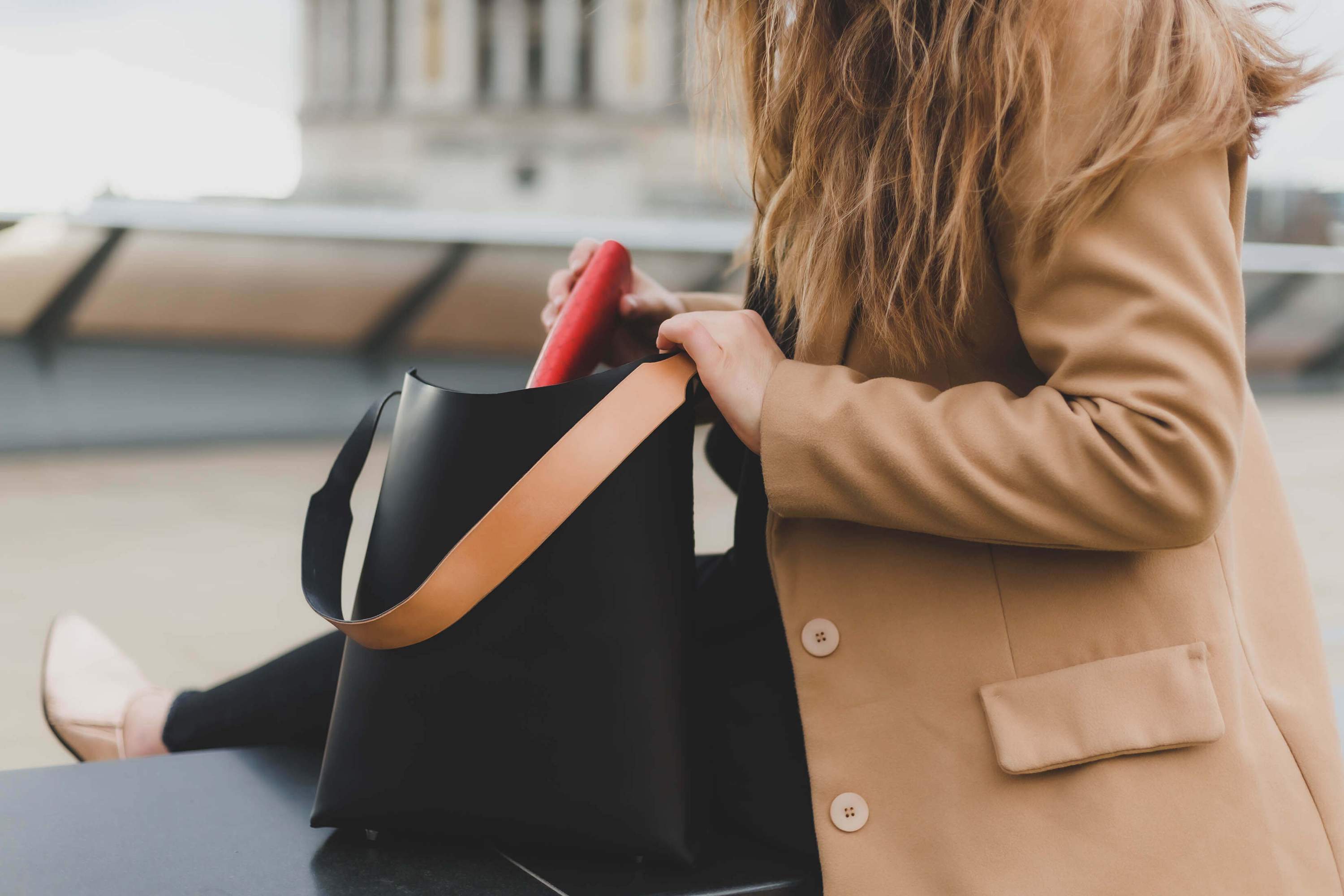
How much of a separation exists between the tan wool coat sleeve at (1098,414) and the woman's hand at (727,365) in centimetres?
7

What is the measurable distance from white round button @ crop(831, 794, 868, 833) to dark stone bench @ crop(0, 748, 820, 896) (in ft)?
0.34

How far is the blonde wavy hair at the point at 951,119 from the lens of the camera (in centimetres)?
69

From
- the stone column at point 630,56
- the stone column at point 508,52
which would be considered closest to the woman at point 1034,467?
the stone column at point 630,56

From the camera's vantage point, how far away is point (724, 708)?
900 millimetres

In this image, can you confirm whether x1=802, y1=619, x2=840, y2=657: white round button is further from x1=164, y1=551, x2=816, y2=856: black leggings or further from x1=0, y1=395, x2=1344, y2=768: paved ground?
x1=0, y1=395, x2=1344, y2=768: paved ground

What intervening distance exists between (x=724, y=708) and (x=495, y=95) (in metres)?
33.9

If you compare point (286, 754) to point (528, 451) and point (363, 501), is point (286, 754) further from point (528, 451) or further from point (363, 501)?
point (363, 501)

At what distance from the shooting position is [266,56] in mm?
9383

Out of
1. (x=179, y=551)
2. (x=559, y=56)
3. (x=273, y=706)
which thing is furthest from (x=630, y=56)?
(x=273, y=706)

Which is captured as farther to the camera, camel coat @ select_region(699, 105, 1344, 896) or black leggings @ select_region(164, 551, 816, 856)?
black leggings @ select_region(164, 551, 816, 856)

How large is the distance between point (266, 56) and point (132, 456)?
5893mm

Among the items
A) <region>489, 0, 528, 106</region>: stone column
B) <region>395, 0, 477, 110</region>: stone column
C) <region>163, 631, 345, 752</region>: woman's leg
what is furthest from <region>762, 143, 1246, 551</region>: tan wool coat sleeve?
<region>489, 0, 528, 106</region>: stone column

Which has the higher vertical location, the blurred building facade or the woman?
the woman

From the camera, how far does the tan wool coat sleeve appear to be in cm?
67
